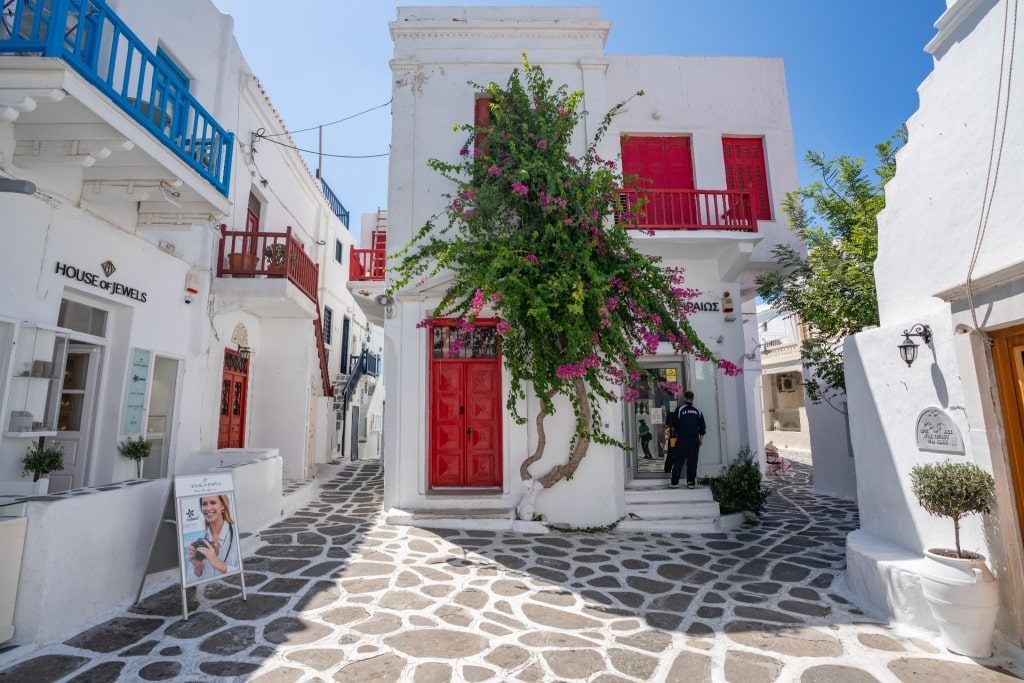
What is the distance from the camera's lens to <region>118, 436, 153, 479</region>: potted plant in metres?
6.64

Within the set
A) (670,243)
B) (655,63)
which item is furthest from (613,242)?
(655,63)

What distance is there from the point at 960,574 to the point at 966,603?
201 millimetres

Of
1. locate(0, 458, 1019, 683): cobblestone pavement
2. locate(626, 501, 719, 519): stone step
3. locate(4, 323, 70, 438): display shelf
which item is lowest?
locate(0, 458, 1019, 683): cobblestone pavement

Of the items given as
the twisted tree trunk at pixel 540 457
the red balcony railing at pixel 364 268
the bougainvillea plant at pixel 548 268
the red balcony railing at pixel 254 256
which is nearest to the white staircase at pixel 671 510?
the twisted tree trunk at pixel 540 457

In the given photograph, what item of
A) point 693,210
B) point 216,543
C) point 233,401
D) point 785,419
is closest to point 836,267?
point 693,210

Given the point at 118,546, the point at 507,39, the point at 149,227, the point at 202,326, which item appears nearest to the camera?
the point at 118,546

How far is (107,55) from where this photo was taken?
619 centimetres

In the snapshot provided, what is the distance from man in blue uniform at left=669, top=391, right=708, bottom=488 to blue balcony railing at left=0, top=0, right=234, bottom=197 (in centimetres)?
799

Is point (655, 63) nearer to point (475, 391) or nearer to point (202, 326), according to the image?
point (475, 391)

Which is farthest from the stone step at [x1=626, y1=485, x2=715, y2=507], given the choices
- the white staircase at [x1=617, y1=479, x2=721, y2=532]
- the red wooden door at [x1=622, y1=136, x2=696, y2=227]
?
the red wooden door at [x1=622, y1=136, x2=696, y2=227]

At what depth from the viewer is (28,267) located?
5.13m

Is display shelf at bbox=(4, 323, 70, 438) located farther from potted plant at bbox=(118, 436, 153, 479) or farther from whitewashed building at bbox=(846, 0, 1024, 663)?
whitewashed building at bbox=(846, 0, 1024, 663)

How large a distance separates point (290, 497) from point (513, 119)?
7479mm

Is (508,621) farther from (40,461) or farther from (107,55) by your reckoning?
(107,55)
